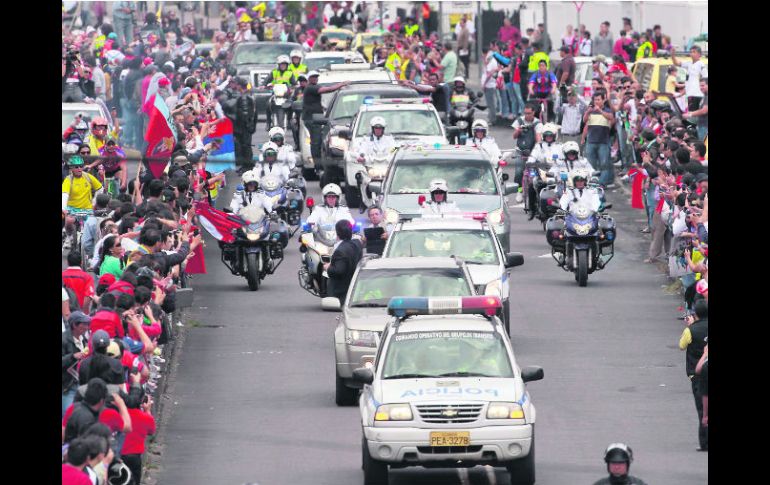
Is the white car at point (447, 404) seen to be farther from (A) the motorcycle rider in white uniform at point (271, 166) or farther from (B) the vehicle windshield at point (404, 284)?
(A) the motorcycle rider in white uniform at point (271, 166)

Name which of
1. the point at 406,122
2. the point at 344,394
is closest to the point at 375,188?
the point at 406,122

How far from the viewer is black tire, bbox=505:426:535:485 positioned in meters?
18.6

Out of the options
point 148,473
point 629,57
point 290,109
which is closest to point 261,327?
point 148,473

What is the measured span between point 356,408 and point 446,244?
441 centimetres

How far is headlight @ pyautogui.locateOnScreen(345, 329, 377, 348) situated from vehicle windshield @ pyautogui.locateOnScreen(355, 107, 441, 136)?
1452 centimetres

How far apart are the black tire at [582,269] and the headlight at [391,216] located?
2.61 metres

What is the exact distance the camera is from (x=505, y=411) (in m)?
18.6

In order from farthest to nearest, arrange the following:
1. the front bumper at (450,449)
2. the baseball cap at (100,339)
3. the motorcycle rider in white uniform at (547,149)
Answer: the motorcycle rider in white uniform at (547,149)
the front bumper at (450,449)
the baseball cap at (100,339)

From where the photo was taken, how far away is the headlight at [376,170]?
1403 inches

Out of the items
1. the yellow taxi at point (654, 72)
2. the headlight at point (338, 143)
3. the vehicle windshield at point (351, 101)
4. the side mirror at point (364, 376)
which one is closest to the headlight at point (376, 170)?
the headlight at point (338, 143)

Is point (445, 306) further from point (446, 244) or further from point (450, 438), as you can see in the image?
point (446, 244)

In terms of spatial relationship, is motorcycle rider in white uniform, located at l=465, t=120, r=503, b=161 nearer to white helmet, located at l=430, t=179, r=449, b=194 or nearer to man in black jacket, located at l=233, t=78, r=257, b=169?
white helmet, located at l=430, t=179, r=449, b=194

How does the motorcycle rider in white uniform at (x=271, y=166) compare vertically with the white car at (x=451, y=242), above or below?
above
